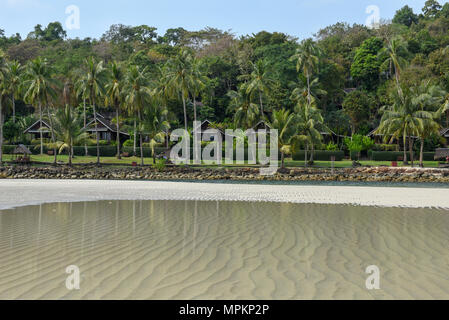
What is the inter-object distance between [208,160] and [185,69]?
11.3 metres

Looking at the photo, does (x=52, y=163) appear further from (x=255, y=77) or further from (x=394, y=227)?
(x=394, y=227)

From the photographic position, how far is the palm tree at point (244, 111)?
2387 inches

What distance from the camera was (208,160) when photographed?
178ft

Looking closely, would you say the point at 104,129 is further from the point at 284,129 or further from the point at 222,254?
the point at 222,254

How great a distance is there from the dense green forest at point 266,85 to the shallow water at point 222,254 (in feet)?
109

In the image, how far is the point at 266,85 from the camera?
61.2 meters

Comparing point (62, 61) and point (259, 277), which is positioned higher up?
point (62, 61)

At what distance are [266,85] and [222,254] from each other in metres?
55.1

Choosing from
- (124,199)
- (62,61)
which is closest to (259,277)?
(124,199)

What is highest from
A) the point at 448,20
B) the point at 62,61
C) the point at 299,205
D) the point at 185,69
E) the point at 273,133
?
the point at 448,20

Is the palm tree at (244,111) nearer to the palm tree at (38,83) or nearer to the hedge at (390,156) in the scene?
the hedge at (390,156)

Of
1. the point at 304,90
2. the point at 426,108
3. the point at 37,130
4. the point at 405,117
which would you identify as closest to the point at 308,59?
the point at 304,90
